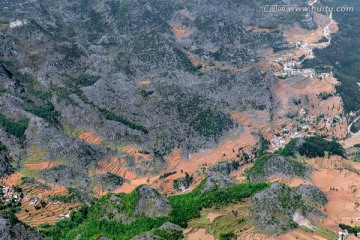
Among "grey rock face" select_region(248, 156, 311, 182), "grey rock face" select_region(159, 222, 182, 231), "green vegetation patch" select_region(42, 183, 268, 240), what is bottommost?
"grey rock face" select_region(248, 156, 311, 182)

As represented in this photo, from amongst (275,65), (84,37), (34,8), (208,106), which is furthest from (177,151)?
(34,8)

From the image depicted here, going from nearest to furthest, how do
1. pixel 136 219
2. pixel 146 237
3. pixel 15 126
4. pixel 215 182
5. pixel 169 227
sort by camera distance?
1. pixel 146 237
2. pixel 169 227
3. pixel 136 219
4. pixel 215 182
5. pixel 15 126

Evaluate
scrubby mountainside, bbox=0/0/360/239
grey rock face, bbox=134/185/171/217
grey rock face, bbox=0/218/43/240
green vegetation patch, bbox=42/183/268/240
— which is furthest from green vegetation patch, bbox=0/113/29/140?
grey rock face, bbox=134/185/171/217

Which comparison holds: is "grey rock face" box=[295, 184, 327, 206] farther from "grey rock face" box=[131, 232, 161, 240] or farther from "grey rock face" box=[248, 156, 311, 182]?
"grey rock face" box=[131, 232, 161, 240]

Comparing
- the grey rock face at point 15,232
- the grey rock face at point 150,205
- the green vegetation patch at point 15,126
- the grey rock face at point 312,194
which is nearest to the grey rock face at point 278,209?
the grey rock face at point 312,194

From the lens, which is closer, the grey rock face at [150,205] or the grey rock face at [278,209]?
the grey rock face at [278,209]

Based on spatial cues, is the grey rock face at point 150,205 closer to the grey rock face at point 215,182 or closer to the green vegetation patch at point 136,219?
the green vegetation patch at point 136,219

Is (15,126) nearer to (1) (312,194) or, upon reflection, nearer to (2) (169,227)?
(2) (169,227)

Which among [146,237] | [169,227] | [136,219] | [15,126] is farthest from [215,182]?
[15,126]

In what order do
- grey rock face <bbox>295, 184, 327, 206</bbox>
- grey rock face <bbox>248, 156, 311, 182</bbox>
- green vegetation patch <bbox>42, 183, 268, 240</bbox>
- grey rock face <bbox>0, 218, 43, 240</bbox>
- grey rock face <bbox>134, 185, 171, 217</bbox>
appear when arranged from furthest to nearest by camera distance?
grey rock face <bbox>248, 156, 311, 182</bbox>, grey rock face <bbox>295, 184, 327, 206</bbox>, grey rock face <bbox>134, 185, 171, 217</bbox>, green vegetation patch <bbox>42, 183, 268, 240</bbox>, grey rock face <bbox>0, 218, 43, 240</bbox>
